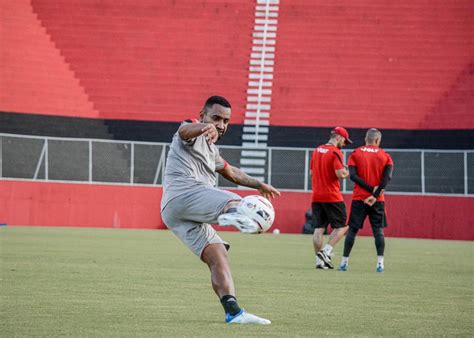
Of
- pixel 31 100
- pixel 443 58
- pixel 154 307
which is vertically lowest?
pixel 154 307

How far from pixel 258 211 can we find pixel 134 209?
22453 millimetres

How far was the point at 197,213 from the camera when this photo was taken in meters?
7.60

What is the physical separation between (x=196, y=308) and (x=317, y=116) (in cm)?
2545

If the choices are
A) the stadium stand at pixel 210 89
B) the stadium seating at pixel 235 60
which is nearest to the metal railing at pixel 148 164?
the stadium stand at pixel 210 89

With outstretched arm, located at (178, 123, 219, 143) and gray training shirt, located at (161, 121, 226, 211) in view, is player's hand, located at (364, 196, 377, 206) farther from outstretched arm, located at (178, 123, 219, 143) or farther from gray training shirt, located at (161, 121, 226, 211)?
outstretched arm, located at (178, 123, 219, 143)

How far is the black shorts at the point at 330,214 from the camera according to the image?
632 inches

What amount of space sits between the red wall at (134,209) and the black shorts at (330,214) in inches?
479

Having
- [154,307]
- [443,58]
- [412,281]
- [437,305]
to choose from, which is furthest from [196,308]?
[443,58]

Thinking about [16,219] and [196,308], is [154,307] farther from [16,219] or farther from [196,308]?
[16,219]

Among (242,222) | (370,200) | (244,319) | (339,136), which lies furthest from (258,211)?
(339,136)

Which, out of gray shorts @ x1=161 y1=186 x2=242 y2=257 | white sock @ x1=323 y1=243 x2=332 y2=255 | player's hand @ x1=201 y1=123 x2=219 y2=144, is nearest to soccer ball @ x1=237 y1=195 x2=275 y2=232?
gray shorts @ x1=161 y1=186 x2=242 y2=257

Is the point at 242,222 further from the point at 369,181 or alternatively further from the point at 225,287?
the point at 369,181

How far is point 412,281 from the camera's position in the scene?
1291 centimetres

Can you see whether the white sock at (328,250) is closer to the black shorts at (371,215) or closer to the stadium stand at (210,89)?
the black shorts at (371,215)
